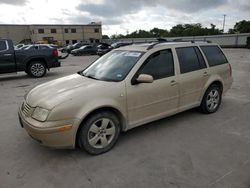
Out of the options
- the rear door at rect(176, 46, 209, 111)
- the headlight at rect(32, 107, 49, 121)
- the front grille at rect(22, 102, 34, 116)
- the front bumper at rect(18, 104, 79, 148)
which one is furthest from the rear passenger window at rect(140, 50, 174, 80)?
the front grille at rect(22, 102, 34, 116)

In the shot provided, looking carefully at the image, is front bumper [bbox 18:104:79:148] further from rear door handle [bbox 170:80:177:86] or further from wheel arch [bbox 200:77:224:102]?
wheel arch [bbox 200:77:224:102]

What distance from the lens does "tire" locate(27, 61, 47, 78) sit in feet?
32.4

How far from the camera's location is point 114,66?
3814 millimetres

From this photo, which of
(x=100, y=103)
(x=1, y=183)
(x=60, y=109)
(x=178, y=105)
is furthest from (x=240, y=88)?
(x=1, y=183)

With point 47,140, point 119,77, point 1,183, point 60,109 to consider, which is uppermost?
point 119,77

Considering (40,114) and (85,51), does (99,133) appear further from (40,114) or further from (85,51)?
(85,51)

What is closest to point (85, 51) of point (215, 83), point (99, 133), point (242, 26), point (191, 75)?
point (215, 83)

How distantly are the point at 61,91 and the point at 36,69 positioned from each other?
7.55 metres

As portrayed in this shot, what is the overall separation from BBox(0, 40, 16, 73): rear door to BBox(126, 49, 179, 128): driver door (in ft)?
25.0

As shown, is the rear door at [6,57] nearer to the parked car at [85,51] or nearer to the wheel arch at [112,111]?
the wheel arch at [112,111]

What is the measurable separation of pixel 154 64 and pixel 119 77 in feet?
2.24

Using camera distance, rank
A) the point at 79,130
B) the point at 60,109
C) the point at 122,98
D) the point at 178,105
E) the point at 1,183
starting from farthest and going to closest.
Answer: the point at 178,105 < the point at 122,98 < the point at 79,130 < the point at 60,109 < the point at 1,183

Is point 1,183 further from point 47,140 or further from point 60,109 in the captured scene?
point 60,109

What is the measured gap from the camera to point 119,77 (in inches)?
137
